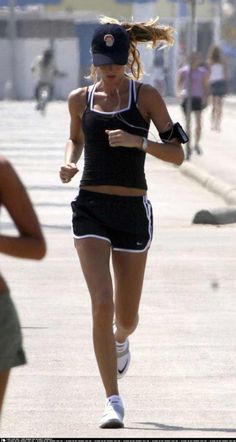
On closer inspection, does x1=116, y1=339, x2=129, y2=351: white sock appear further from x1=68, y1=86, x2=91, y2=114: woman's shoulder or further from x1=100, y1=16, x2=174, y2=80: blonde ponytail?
x1=100, y1=16, x2=174, y2=80: blonde ponytail

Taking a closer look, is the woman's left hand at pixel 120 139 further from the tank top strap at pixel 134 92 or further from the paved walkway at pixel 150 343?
the paved walkway at pixel 150 343

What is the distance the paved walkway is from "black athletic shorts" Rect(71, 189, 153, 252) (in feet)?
2.87

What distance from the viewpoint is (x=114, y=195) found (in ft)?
25.2

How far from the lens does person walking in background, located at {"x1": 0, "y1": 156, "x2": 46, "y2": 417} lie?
4.89 meters

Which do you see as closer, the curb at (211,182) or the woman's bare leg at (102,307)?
the woman's bare leg at (102,307)

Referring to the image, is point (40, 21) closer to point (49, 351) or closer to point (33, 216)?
point (49, 351)

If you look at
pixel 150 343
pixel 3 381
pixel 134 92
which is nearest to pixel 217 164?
pixel 150 343

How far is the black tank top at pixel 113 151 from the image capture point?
762cm

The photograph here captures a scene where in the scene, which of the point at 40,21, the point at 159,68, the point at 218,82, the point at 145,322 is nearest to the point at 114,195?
the point at 145,322

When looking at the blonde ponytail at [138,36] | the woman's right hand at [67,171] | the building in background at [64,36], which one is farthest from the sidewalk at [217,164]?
the building in background at [64,36]

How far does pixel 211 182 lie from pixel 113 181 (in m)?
15.9

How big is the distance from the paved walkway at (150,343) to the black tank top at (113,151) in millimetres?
1174

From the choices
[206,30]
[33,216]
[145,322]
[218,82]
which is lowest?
[206,30]

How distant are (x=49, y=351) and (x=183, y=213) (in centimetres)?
987
